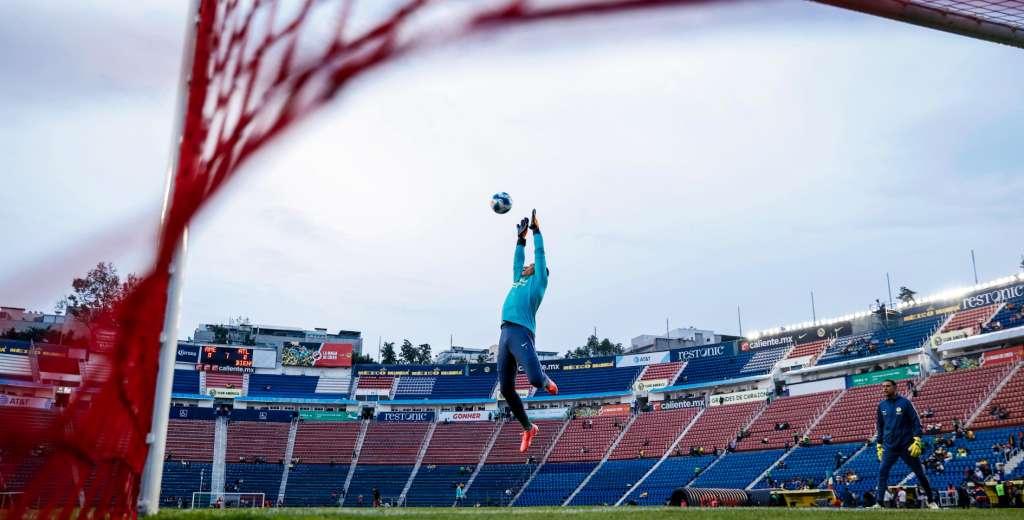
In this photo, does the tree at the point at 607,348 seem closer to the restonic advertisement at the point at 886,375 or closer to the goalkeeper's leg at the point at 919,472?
the restonic advertisement at the point at 886,375

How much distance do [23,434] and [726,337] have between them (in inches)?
3397

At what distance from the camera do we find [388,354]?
10231cm

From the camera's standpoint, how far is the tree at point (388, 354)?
4005 inches

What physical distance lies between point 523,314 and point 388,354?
95.2 m

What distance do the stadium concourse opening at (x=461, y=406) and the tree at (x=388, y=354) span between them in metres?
37.1

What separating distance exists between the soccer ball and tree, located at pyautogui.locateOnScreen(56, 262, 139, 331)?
200 inches

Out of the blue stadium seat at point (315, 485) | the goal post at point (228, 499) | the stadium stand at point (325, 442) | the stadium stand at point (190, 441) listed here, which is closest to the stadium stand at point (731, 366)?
the stadium stand at point (325, 442)

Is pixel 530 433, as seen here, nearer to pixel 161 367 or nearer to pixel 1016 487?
pixel 161 367

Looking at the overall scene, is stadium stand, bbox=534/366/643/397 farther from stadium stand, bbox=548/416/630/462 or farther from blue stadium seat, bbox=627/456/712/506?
blue stadium seat, bbox=627/456/712/506

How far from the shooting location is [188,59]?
18.4ft

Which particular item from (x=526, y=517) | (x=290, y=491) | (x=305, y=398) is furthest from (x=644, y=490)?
(x=526, y=517)

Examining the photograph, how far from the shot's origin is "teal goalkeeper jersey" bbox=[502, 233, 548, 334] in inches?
373

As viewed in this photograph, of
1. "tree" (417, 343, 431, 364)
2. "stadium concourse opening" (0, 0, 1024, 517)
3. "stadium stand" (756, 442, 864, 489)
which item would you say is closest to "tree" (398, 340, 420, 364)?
"tree" (417, 343, 431, 364)

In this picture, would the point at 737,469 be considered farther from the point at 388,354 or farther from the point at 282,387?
the point at 388,354
